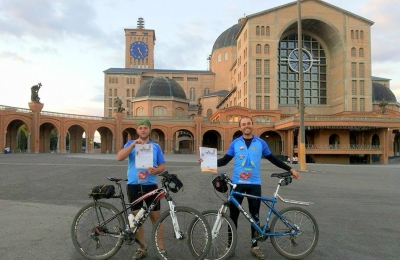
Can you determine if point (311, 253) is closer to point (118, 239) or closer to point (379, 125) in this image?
point (118, 239)

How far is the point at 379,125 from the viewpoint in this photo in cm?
4284

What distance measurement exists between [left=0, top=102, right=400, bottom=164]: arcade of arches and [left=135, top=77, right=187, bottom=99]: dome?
7.58 m

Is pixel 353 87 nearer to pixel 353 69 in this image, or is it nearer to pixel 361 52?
pixel 353 69

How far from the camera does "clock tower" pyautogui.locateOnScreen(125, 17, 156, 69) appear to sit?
97875 millimetres

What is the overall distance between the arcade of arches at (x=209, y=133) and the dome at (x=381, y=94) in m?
15.4

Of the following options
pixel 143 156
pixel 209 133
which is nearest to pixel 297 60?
pixel 209 133

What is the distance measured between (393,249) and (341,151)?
40760 mm

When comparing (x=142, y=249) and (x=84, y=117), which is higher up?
(x=84, y=117)

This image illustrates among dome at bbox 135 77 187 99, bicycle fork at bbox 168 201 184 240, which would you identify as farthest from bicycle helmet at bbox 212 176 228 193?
dome at bbox 135 77 187 99

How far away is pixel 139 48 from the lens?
98.5 meters

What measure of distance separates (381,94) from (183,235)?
7784cm

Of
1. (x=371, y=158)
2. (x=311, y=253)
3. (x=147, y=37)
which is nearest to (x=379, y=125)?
(x=371, y=158)

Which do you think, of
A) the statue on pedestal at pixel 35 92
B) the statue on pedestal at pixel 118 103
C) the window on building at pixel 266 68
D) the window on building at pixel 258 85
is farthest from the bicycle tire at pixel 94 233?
the window on building at pixel 266 68

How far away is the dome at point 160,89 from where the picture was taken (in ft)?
205
